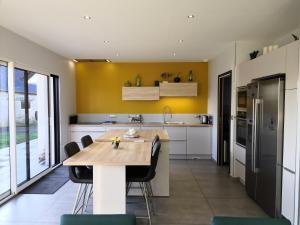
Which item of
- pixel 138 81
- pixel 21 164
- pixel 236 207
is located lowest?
pixel 236 207

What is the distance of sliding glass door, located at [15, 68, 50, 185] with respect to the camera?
14.9 feet

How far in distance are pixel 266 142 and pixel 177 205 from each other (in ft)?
5.07

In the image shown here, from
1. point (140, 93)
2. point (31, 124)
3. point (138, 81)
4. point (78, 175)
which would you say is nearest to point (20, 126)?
point (31, 124)

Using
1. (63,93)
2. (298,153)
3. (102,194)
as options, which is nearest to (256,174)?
(298,153)

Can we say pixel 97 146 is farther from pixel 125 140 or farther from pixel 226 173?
pixel 226 173

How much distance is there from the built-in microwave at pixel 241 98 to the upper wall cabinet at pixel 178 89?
2.16m

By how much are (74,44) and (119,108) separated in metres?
2.78

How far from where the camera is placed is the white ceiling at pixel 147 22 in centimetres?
300

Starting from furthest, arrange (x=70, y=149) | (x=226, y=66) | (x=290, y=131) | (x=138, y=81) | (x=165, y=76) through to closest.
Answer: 1. (x=165, y=76)
2. (x=138, y=81)
3. (x=226, y=66)
4. (x=70, y=149)
5. (x=290, y=131)

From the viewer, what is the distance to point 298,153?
2660 millimetres

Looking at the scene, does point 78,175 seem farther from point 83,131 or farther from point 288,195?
point 83,131

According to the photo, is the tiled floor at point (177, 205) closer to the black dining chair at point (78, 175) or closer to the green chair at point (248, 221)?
the black dining chair at point (78, 175)

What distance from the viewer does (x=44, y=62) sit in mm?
5281

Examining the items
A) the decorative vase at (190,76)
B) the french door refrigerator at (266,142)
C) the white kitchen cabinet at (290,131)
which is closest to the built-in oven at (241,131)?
the french door refrigerator at (266,142)
